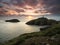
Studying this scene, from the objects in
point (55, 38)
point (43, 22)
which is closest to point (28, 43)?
point (55, 38)

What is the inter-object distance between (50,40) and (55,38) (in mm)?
1042

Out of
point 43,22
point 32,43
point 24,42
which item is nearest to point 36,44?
point 32,43

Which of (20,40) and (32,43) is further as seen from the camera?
(20,40)

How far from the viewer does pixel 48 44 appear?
78.0ft

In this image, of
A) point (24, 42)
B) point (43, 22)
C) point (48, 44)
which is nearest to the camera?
point (48, 44)

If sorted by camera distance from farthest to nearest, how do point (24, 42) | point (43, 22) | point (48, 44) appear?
1. point (43, 22)
2. point (24, 42)
3. point (48, 44)

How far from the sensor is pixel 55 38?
2570cm

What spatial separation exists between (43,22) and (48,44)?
14978cm

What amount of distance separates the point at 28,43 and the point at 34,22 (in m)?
151

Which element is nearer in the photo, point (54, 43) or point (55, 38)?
point (54, 43)

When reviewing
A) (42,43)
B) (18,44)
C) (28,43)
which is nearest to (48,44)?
(42,43)

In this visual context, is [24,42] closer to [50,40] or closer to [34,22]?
[50,40]

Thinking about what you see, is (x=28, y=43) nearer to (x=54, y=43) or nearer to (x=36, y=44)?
(x=36, y=44)

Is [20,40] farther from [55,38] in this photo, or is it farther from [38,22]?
[38,22]
